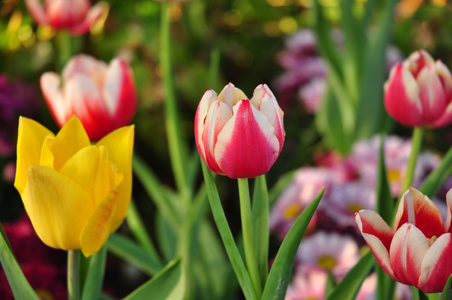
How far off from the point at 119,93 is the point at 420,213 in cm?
44

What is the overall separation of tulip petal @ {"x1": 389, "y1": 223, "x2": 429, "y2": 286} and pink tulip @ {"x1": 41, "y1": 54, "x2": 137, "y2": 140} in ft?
1.43

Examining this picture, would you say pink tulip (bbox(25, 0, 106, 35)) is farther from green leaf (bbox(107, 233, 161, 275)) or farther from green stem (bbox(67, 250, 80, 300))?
green stem (bbox(67, 250, 80, 300))

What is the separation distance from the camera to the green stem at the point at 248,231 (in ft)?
1.79

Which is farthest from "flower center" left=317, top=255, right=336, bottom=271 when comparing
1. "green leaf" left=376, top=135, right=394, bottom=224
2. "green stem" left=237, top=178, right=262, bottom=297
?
"green stem" left=237, top=178, right=262, bottom=297

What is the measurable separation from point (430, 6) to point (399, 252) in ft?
4.74

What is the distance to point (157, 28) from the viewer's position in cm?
182

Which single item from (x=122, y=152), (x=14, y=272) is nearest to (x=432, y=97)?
(x=122, y=152)

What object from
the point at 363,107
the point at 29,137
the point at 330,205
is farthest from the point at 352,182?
the point at 29,137

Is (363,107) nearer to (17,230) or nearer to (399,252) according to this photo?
(17,230)

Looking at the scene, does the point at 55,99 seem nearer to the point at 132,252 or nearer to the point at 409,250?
the point at 132,252

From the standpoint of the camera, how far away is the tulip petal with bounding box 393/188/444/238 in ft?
1.66

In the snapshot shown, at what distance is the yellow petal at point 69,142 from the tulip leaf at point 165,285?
13 cm

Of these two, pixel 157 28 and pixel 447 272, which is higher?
pixel 447 272

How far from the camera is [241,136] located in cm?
51
